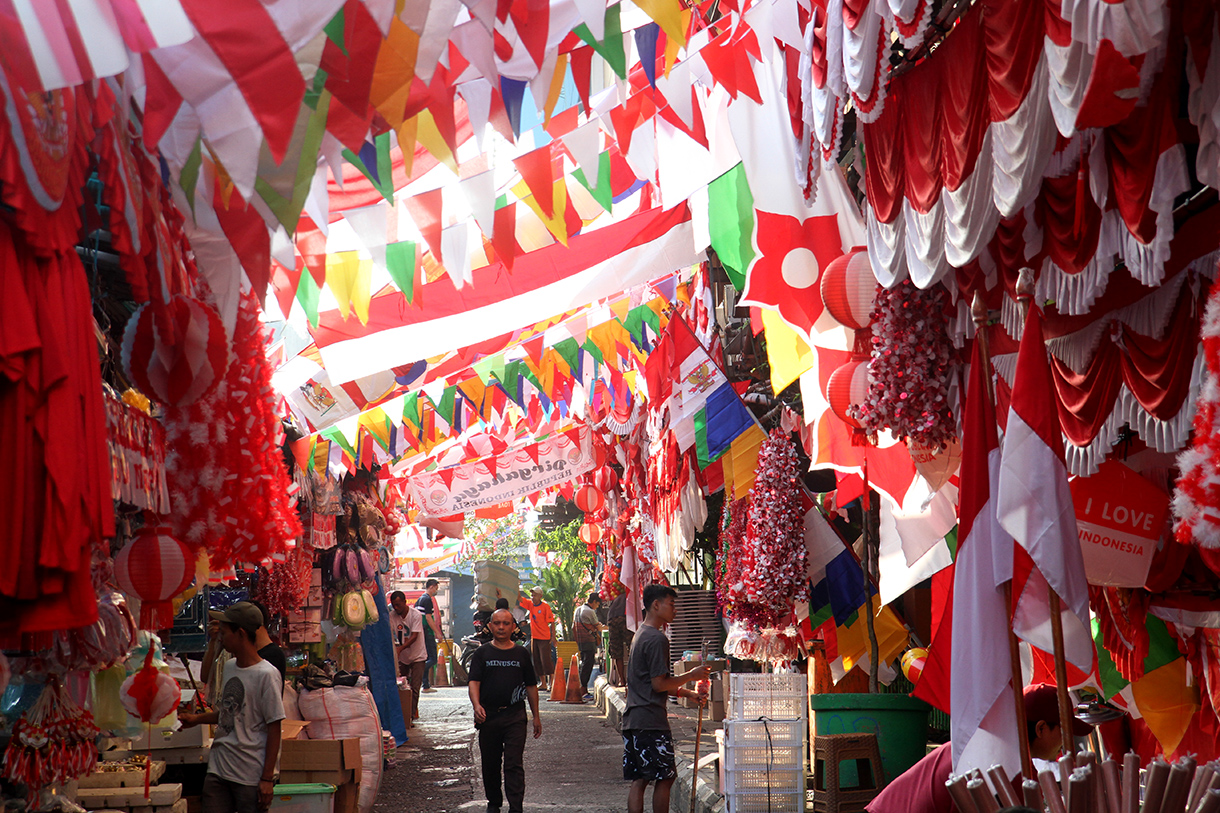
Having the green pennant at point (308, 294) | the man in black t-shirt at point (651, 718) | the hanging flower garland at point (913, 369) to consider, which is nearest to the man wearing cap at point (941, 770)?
the hanging flower garland at point (913, 369)

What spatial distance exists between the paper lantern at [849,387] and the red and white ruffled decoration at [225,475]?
3247mm

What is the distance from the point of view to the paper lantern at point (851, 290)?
639 cm

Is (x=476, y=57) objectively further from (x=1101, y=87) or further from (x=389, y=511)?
(x=389, y=511)

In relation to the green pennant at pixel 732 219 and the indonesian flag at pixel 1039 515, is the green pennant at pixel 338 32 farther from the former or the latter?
the green pennant at pixel 732 219

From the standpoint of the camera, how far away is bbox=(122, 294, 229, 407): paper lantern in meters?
4.37

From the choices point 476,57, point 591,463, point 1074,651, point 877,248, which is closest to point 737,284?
point 877,248

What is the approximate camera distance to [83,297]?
3.45 metres

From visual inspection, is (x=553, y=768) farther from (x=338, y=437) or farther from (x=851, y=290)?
(x=851, y=290)

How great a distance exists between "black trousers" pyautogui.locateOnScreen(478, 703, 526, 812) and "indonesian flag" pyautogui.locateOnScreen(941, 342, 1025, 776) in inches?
246

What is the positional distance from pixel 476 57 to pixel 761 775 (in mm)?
5987

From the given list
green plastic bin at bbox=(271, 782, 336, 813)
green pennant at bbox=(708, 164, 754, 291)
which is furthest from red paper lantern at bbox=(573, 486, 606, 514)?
green pennant at bbox=(708, 164, 754, 291)

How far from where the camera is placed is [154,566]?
4793 mm

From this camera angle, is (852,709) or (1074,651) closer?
(1074,651)

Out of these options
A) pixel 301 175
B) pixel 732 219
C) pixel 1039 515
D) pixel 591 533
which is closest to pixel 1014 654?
pixel 1039 515
